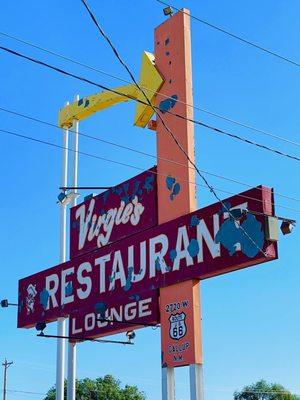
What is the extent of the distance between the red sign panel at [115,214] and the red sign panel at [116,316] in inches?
56.9

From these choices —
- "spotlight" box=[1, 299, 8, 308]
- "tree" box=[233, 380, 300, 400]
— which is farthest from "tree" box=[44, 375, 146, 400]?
"spotlight" box=[1, 299, 8, 308]

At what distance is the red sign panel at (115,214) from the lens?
49.7ft

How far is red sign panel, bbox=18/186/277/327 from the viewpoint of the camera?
12438mm

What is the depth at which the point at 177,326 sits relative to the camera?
13.4 meters

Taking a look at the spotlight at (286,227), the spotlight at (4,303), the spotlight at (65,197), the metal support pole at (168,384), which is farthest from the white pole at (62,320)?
the spotlight at (286,227)

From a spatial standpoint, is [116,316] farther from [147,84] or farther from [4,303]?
[147,84]

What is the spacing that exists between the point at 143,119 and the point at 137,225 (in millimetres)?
2260

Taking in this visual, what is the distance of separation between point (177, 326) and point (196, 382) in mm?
1140

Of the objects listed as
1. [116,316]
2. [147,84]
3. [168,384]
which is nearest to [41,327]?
[116,316]

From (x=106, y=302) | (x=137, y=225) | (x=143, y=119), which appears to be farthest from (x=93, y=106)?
(x=106, y=302)

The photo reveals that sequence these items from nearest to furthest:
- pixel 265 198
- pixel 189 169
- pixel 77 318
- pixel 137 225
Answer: pixel 265 198 < pixel 189 169 < pixel 137 225 < pixel 77 318

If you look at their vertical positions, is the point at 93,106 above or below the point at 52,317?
above

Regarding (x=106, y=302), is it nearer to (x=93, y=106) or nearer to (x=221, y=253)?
(x=221, y=253)

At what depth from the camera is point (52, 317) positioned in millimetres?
17281
